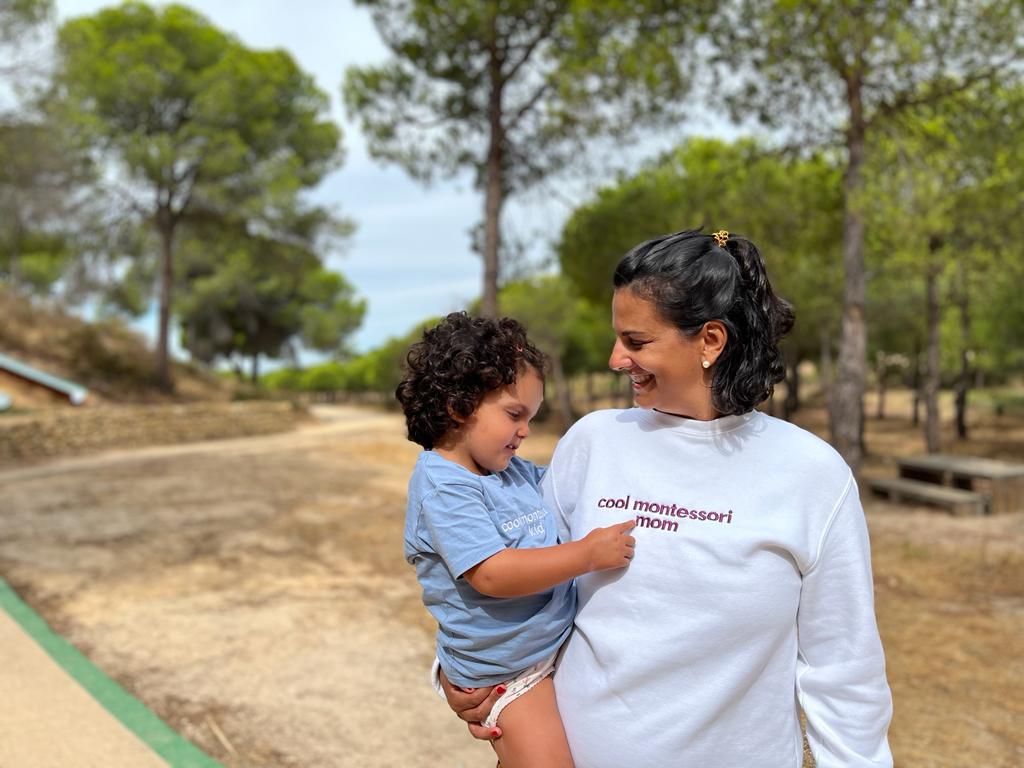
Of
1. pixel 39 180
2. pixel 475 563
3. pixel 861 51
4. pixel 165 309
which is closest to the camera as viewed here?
pixel 475 563

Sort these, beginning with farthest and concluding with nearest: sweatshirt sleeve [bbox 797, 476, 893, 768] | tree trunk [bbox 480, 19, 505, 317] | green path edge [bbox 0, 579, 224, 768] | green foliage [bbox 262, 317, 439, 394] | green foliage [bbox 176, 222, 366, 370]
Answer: green foliage [bbox 262, 317, 439, 394] → green foliage [bbox 176, 222, 366, 370] → tree trunk [bbox 480, 19, 505, 317] → green path edge [bbox 0, 579, 224, 768] → sweatshirt sleeve [bbox 797, 476, 893, 768]

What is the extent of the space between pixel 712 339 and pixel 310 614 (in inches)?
178

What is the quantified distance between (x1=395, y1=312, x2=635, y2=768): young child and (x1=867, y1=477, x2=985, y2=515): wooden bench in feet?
29.6

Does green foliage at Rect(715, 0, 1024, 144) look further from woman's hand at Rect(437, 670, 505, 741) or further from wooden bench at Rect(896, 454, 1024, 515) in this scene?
woman's hand at Rect(437, 670, 505, 741)

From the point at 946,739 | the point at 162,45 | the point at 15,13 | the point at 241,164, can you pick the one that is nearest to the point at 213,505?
the point at 946,739

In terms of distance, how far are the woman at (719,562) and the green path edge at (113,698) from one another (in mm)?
2494

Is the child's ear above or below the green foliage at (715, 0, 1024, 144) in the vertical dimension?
below

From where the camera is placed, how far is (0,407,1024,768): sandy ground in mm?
3561

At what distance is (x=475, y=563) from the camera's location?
1.32 m

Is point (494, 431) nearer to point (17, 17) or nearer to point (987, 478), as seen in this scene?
point (987, 478)

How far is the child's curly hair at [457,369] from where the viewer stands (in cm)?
141

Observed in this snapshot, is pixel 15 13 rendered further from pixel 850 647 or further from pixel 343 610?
pixel 850 647

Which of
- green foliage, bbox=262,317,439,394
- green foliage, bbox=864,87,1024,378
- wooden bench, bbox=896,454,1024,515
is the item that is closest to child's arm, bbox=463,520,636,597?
green foliage, bbox=864,87,1024,378

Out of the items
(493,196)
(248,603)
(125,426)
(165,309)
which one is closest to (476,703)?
(248,603)
